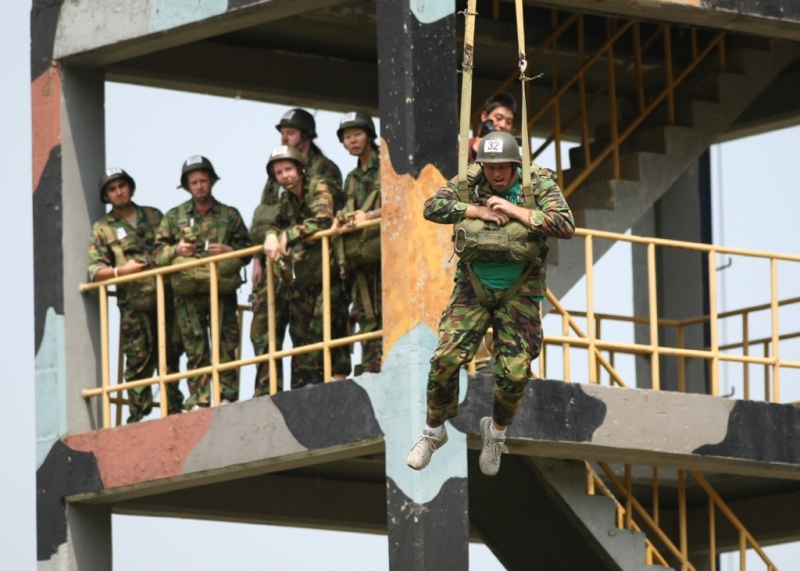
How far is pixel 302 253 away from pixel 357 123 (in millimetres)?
1161

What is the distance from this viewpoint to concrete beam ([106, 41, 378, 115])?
23.4 m

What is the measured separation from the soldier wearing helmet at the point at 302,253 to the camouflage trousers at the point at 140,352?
173cm

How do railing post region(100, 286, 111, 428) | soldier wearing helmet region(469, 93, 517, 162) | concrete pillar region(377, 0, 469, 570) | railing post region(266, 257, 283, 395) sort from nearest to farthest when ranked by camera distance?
concrete pillar region(377, 0, 469, 570), soldier wearing helmet region(469, 93, 517, 162), railing post region(266, 257, 283, 395), railing post region(100, 286, 111, 428)

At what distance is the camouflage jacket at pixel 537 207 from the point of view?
16.1 metres

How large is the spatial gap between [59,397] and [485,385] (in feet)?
14.8

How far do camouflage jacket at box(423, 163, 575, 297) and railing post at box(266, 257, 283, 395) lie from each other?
3.43m

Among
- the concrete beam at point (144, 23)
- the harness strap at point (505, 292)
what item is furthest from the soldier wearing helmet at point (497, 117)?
the harness strap at point (505, 292)

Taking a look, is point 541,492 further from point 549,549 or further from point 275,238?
point 275,238

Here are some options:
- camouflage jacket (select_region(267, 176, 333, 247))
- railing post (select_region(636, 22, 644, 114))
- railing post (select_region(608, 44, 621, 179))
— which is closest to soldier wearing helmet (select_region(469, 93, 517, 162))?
camouflage jacket (select_region(267, 176, 333, 247))

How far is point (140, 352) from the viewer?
71.2 feet

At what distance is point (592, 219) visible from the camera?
847 inches

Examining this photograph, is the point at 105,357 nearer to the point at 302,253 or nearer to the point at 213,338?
the point at 213,338

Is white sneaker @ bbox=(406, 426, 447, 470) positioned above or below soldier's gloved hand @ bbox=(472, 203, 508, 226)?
below

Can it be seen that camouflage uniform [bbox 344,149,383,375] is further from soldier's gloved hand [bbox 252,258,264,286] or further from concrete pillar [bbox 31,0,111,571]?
concrete pillar [bbox 31,0,111,571]
